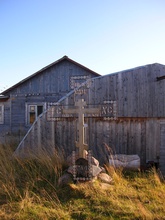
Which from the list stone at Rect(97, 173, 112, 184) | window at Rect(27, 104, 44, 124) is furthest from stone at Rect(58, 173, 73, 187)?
window at Rect(27, 104, 44, 124)

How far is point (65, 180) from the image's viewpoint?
494 centimetres

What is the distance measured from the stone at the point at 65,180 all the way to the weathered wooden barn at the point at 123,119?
9.14 feet

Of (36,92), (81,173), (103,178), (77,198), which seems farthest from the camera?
(36,92)

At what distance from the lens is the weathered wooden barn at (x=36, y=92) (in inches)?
565

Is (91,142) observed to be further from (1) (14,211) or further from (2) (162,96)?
(1) (14,211)

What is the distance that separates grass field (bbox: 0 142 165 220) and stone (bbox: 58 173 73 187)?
141 mm

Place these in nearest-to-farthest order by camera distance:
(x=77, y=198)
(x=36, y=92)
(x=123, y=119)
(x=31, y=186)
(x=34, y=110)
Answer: (x=77, y=198) → (x=31, y=186) → (x=123, y=119) → (x=36, y=92) → (x=34, y=110)

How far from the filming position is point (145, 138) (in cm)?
795

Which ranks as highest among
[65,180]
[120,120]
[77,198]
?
[120,120]

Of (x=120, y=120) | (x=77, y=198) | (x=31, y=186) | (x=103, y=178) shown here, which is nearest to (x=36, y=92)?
(x=120, y=120)

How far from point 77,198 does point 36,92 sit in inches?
456

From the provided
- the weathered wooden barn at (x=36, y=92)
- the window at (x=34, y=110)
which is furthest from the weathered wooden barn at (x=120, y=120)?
the window at (x=34, y=110)

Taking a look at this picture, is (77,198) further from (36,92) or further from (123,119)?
(36,92)

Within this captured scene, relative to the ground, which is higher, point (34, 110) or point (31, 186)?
point (34, 110)
